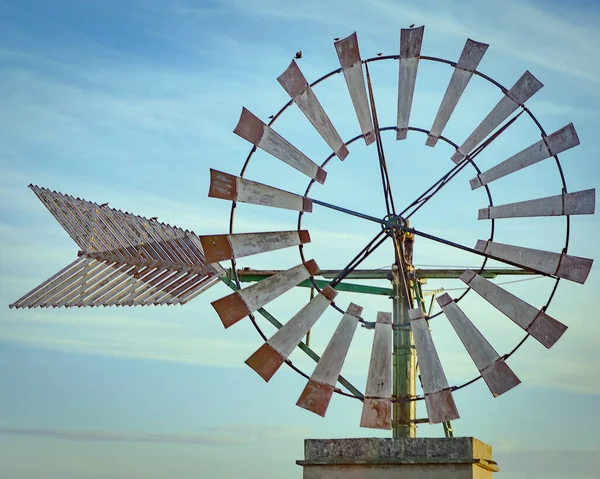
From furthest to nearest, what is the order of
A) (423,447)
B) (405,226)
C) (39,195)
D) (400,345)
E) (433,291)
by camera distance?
(39,195)
(433,291)
(400,345)
(405,226)
(423,447)

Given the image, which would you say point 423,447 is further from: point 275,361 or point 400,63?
point 400,63

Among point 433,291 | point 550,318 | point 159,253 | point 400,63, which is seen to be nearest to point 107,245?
point 159,253

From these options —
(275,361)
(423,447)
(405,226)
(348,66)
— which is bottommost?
(423,447)

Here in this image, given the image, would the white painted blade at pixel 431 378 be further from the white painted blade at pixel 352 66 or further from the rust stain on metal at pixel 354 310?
the white painted blade at pixel 352 66

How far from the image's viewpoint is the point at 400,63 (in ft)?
42.9

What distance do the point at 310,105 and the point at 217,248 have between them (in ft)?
6.78

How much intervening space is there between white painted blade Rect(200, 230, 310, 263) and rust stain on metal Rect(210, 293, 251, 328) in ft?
1.53

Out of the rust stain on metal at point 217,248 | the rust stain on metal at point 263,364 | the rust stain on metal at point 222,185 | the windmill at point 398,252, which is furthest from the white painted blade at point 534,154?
the rust stain on metal at point 263,364

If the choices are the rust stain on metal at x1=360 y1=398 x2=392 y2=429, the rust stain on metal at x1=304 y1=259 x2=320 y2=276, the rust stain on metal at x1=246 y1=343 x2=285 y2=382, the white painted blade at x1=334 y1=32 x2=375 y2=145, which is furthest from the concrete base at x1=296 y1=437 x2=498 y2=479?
the white painted blade at x1=334 y1=32 x2=375 y2=145

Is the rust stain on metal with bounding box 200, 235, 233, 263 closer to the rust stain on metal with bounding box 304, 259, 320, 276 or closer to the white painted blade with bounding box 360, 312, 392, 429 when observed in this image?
the rust stain on metal with bounding box 304, 259, 320, 276

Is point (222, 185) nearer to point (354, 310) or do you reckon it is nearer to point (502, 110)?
point (354, 310)

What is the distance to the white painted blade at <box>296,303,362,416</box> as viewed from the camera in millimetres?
12156

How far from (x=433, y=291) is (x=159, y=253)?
4.47 metres

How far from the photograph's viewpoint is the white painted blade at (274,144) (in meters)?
12.7
